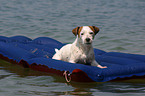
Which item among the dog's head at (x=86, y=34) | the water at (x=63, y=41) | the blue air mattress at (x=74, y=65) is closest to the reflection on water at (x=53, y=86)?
the water at (x=63, y=41)

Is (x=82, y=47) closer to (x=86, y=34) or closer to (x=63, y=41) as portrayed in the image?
(x=86, y=34)

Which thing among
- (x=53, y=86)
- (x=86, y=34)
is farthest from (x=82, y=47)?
(x=53, y=86)

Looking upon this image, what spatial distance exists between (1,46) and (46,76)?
104 inches

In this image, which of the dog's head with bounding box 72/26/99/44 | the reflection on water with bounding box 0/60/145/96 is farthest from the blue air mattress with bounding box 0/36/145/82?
the dog's head with bounding box 72/26/99/44

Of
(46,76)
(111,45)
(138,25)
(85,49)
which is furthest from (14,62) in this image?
(138,25)

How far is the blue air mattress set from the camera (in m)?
6.38

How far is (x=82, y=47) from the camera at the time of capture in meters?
6.57

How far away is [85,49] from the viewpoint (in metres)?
6.57

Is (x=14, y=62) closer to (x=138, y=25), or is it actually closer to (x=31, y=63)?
(x=31, y=63)

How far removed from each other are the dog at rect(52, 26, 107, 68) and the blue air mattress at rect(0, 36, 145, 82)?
0.24 meters

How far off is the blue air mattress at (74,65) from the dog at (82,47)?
0.79ft

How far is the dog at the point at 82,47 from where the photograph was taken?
6300 mm

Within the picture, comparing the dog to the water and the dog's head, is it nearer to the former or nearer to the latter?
the dog's head

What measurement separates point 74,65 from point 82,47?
453 millimetres
